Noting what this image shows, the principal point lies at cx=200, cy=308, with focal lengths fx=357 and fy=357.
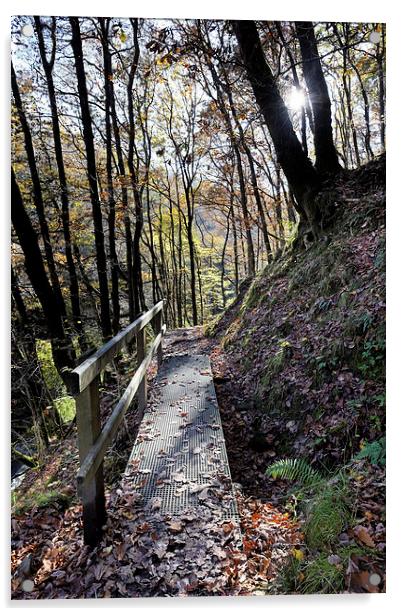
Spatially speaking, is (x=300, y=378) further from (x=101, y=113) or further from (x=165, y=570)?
(x=101, y=113)

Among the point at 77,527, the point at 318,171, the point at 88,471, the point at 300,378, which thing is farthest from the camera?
the point at 318,171

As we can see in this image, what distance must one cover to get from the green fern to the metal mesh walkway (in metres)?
0.37

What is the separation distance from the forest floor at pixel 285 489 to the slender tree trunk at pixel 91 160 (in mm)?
1866

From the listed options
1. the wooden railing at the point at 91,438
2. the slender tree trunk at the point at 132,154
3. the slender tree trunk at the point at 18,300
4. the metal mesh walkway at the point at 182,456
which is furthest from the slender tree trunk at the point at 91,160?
the wooden railing at the point at 91,438

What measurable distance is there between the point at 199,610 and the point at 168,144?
6684mm

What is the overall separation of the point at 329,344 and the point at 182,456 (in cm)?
159

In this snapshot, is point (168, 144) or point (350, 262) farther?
point (168, 144)

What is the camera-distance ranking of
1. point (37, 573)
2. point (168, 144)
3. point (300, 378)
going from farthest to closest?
point (168, 144)
point (300, 378)
point (37, 573)

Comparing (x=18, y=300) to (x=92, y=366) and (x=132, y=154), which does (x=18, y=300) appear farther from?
(x=92, y=366)

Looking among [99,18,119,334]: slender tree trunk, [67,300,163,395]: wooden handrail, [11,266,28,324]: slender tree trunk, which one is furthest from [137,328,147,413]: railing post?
[11,266,28,324]: slender tree trunk

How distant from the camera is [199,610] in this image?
2.10 meters

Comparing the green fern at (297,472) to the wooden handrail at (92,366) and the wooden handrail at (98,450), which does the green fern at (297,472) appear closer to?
the wooden handrail at (98,450)
